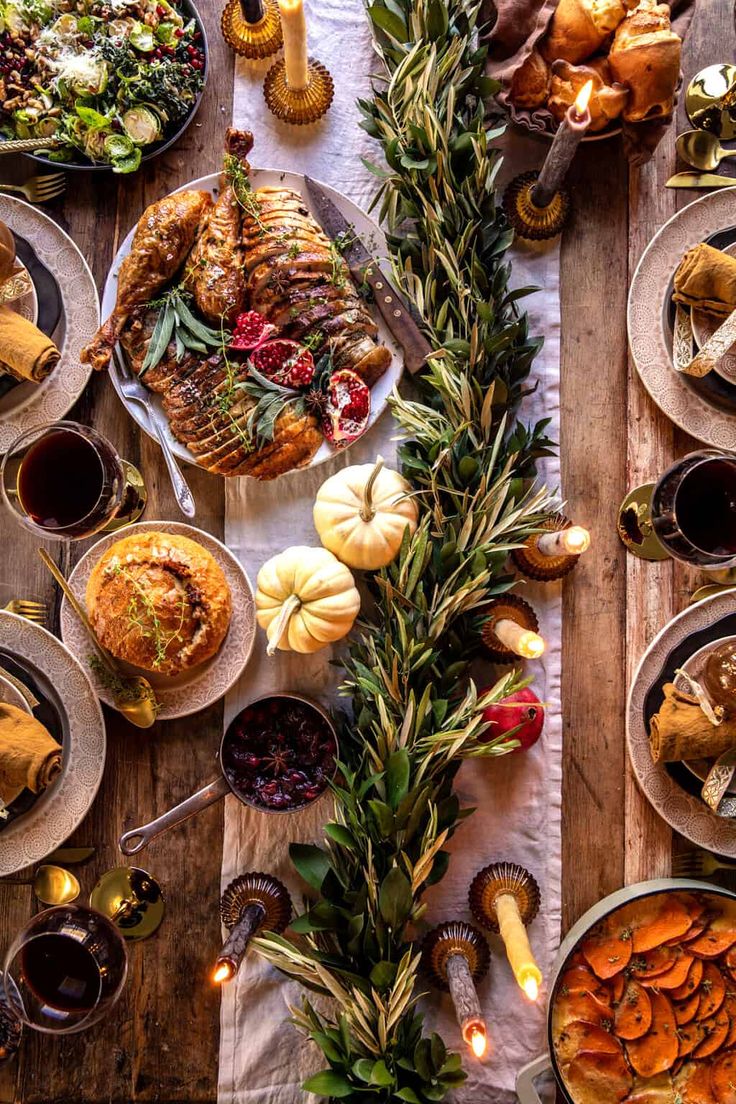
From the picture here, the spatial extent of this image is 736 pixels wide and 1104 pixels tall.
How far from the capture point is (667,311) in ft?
7.11

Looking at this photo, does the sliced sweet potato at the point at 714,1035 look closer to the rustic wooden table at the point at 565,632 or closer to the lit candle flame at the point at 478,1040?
the rustic wooden table at the point at 565,632

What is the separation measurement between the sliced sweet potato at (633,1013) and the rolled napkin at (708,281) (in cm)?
156

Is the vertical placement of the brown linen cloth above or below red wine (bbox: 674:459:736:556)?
above

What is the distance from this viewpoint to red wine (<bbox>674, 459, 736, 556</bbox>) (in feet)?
6.48

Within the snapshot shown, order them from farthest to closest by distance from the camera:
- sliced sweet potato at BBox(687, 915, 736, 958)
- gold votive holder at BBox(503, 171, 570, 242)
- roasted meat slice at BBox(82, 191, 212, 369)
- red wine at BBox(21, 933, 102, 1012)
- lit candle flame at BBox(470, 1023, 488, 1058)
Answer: gold votive holder at BBox(503, 171, 570, 242)
roasted meat slice at BBox(82, 191, 212, 369)
sliced sweet potato at BBox(687, 915, 736, 958)
red wine at BBox(21, 933, 102, 1012)
lit candle flame at BBox(470, 1023, 488, 1058)

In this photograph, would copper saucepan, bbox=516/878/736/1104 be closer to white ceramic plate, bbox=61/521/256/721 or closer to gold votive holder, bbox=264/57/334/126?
white ceramic plate, bbox=61/521/256/721

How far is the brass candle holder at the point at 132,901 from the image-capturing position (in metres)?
2.14

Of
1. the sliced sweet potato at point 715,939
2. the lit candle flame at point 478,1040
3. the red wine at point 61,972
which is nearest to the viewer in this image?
the lit candle flame at point 478,1040

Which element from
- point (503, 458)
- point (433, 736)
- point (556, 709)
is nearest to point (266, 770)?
point (433, 736)

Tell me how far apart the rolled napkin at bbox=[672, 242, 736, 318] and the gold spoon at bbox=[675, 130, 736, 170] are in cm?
28

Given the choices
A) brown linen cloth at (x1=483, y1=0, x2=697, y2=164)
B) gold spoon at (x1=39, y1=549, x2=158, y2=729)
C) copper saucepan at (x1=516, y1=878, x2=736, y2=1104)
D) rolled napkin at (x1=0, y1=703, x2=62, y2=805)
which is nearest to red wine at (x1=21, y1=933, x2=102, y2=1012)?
rolled napkin at (x1=0, y1=703, x2=62, y2=805)

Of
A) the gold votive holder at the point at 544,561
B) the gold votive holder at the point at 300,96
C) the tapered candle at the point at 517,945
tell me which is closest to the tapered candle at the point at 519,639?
the gold votive holder at the point at 544,561

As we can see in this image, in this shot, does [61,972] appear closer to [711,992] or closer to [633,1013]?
[633,1013]

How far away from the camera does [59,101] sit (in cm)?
220
